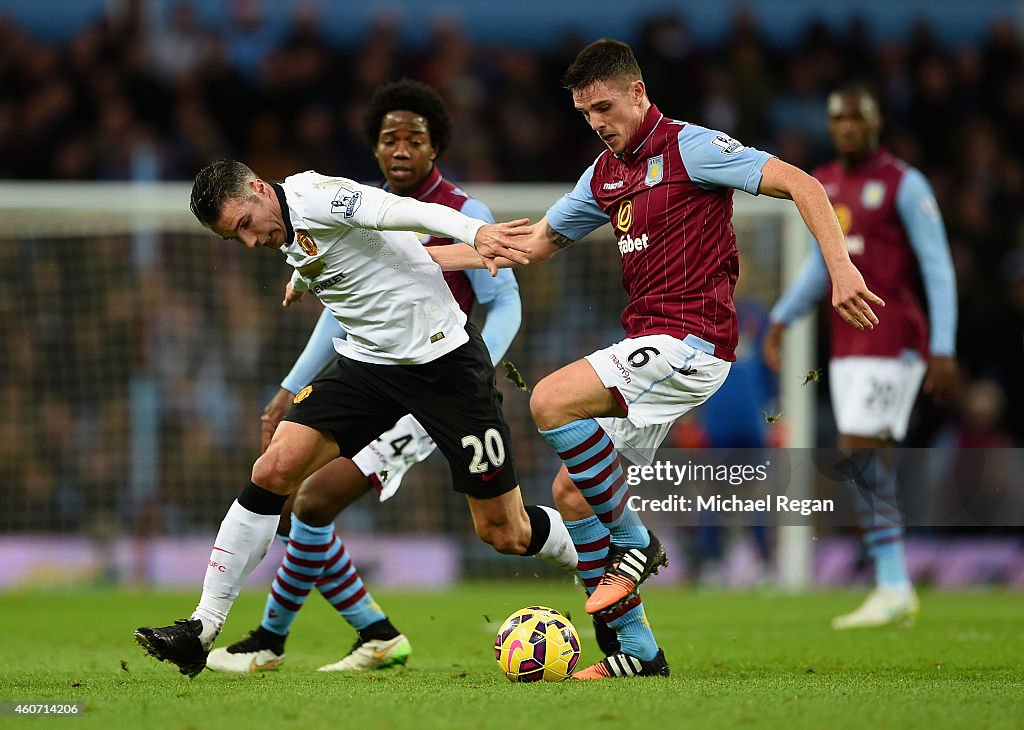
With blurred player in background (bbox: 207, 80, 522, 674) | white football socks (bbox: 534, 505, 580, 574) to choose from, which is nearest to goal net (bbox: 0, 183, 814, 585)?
blurred player in background (bbox: 207, 80, 522, 674)

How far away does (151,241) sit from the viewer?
1179 centimetres

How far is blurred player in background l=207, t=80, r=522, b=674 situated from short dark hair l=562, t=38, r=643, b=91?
98 cm

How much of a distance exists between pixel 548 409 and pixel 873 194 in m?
3.53

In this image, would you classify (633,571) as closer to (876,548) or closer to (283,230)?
(283,230)

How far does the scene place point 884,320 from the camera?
778 cm

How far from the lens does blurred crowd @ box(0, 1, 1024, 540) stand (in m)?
11.7

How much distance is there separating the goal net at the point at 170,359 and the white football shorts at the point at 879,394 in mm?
3547

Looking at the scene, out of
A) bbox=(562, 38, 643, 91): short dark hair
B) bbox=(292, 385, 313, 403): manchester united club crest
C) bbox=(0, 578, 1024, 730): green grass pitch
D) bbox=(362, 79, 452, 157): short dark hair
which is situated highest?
bbox=(362, 79, 452, 157): short dark hair

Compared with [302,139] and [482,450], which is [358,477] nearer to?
[482,450]

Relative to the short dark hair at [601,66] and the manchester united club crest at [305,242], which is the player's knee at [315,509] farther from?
the short dark hair at [601,66]

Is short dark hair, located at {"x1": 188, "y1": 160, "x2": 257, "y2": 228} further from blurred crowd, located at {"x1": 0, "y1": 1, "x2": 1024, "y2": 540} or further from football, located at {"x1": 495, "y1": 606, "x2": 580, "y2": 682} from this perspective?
blurred crowd, located at {"x1": 0, "y1": 1, "x2": 1024, "y2": 540}

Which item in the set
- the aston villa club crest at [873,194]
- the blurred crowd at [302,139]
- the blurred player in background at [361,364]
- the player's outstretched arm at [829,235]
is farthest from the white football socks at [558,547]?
the blurred crowd at [302,139]

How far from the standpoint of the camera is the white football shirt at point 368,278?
16.5ft

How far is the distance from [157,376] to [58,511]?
53.8 inches
